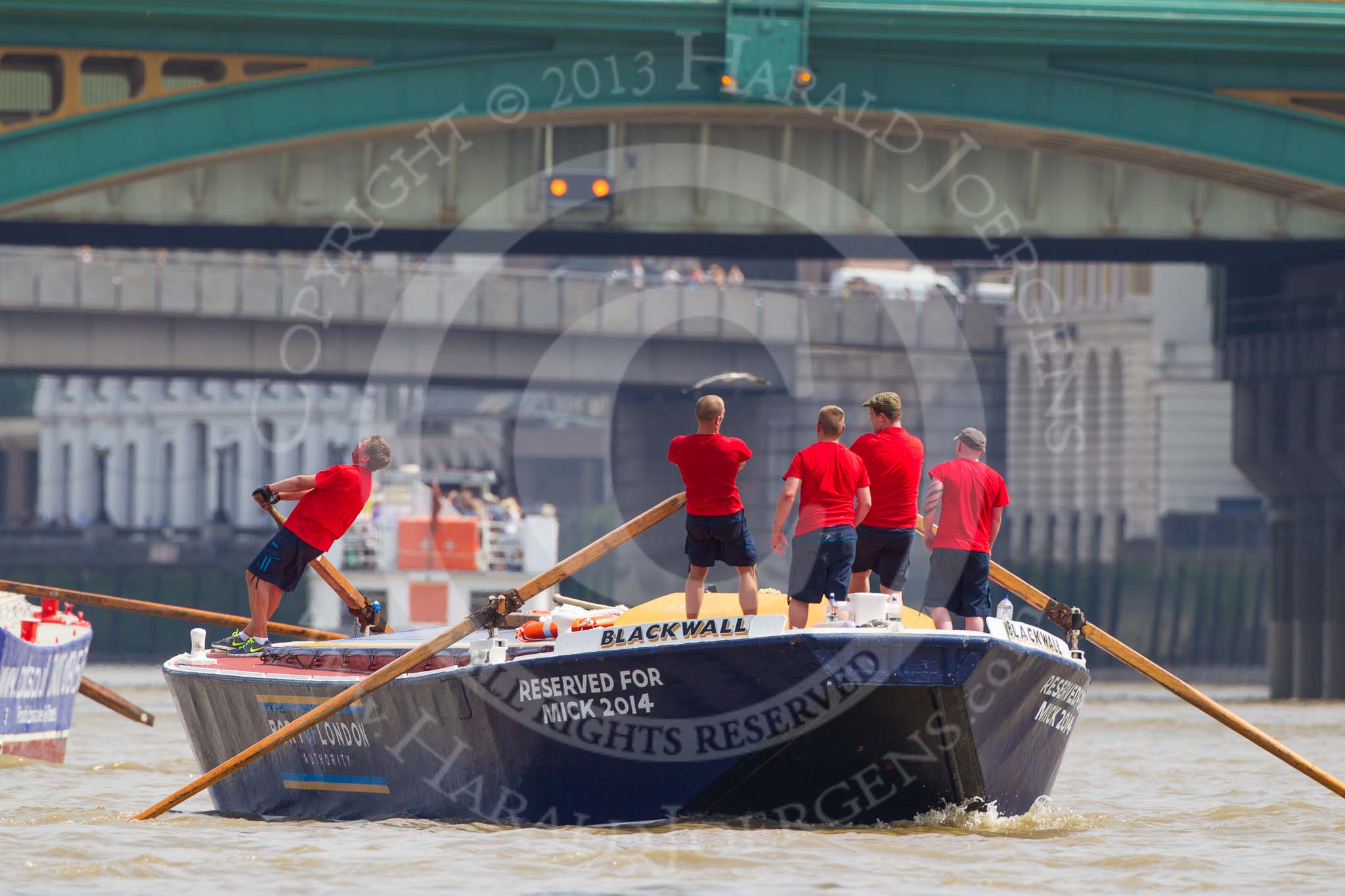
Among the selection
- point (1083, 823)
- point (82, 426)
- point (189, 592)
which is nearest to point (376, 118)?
point (1083, 823)

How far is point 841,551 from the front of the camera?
17.3 meters

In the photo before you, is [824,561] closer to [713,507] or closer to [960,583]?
[713,507]

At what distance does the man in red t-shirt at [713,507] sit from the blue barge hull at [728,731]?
34.5 inches

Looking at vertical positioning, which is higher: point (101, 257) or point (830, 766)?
point (101, 257)

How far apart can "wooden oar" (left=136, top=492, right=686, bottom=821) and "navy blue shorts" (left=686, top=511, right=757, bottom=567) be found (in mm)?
294

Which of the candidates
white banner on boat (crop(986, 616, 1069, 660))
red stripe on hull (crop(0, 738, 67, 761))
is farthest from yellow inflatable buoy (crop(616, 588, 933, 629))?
red stripe on hull (crop(0, 738, 67, 761))

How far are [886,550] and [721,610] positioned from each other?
1.48 m

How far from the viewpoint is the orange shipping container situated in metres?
51.5

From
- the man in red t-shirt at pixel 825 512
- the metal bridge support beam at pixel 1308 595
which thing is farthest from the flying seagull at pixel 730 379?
the man in red t-shirt at pixel 825 512

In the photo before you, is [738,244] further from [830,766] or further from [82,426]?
[82,426]

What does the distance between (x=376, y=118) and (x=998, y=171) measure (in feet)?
34.2

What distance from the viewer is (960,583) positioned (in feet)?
58.5

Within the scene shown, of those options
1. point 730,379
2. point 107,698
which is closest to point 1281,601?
point 730,379

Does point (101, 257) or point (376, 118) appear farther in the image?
point (101, 257)
